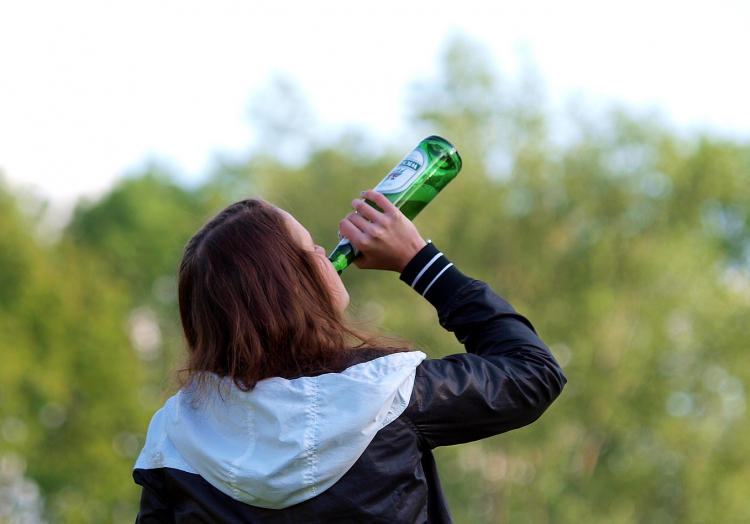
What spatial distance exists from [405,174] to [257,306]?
85 cm

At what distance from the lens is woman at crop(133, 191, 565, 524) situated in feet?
4.99

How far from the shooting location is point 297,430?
59.3 inches

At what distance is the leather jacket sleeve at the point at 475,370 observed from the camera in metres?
1.57

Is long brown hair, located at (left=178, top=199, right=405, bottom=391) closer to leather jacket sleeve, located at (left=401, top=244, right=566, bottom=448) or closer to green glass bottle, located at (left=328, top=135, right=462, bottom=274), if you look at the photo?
leather jacket sleeve, located at (left=401, top=244, right=566, bottom=448)

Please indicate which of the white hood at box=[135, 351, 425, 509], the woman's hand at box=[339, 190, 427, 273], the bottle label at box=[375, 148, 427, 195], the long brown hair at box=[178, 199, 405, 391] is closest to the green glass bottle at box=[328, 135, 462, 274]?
the bottle label at box=[375, 148, 427, 195]

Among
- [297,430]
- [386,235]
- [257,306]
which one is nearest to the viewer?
[297,430]

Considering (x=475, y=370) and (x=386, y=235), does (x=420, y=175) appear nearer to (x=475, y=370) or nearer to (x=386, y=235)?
(x=386, y=235)

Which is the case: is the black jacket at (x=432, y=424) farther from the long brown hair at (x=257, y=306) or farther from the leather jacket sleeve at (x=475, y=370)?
the long brown hair at (x=257, y=306)

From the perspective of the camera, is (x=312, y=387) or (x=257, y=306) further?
(x=257, y=306)

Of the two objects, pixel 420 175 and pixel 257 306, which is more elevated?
pixel 420 175

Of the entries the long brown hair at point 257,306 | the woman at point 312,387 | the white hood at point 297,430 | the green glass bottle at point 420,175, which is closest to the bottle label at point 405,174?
the green glass bottle at point 420,175

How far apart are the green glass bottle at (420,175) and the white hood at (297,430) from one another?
0.77 m

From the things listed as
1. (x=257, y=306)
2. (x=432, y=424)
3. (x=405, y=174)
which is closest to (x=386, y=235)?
(x=257, y=306)

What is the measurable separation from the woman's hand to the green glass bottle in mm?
480
